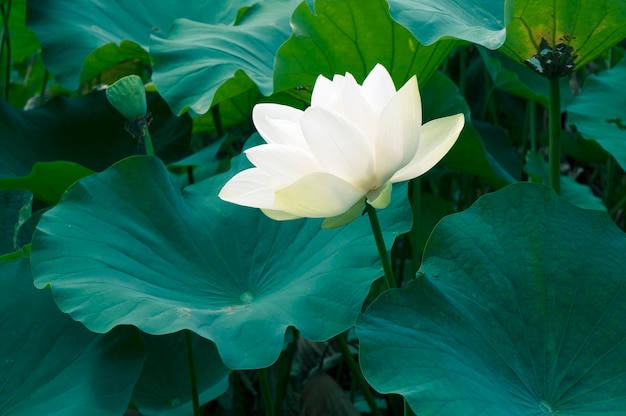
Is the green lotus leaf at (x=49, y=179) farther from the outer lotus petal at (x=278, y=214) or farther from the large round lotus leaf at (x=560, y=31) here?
the large round lotus leaf at (x=560, y=31)

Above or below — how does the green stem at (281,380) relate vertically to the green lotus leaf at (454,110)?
below

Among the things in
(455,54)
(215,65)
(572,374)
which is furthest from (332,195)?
(455,54)

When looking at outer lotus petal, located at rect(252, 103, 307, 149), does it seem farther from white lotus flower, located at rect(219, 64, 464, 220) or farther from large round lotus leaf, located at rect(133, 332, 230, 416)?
large round lotus leaf, located at rect(133, 332, 230, 416)

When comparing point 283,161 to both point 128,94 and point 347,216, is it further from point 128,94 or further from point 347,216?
point 128,94

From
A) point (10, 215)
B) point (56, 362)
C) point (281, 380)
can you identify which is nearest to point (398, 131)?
point (56, 362)

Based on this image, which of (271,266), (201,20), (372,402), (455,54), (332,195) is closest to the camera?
(332,195)

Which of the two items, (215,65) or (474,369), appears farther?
(215,65)

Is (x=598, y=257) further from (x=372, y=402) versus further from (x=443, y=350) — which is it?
(x=372, y=402)

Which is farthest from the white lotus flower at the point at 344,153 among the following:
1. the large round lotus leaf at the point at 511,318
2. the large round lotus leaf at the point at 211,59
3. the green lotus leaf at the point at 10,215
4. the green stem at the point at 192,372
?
the green lotus leaf at the point at 10,215
